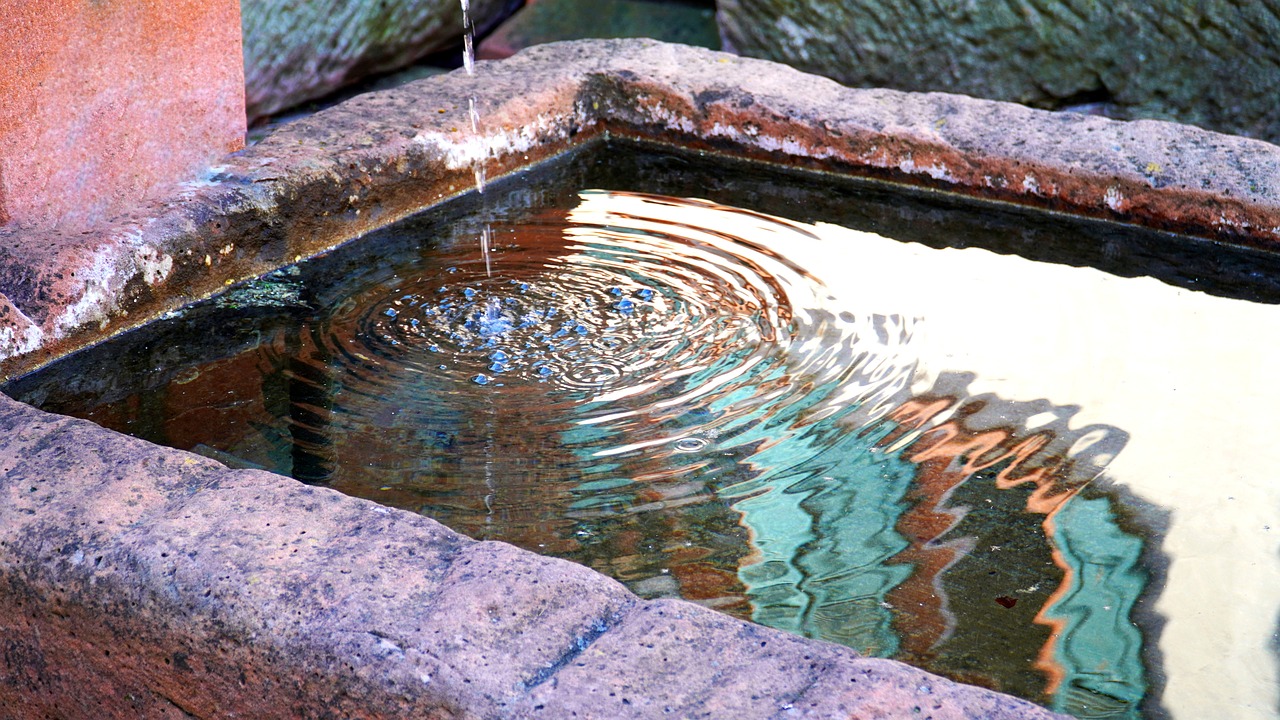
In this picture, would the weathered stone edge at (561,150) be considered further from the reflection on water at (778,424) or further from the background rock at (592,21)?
the background rock at (592,21)

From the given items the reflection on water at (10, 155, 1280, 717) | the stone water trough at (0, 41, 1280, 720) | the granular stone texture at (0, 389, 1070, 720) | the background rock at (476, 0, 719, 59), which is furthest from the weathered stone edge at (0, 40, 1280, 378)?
the background rock at (476, 0, 719, 59)

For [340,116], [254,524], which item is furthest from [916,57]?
[254,524]

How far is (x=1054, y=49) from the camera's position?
4.14 meters

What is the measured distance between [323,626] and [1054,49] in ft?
11.3

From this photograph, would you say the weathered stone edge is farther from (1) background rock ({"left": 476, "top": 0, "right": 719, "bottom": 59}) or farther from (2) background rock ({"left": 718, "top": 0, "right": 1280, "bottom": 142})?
(1) background rock ({"left": 476, "top": 0, "right": 719, "bottom": 59})

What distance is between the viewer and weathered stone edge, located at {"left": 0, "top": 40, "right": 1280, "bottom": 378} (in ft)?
7.75

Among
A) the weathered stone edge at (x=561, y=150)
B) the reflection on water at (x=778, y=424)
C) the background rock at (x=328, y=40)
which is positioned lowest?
the reflection on water at (x=778, y=424)

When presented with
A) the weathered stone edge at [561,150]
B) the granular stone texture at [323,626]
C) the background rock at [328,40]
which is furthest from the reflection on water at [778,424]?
the background rock at [328,40]

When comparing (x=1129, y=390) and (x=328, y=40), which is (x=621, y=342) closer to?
(x=1129, y=390)

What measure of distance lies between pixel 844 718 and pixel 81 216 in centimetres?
185

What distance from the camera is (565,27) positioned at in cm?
489

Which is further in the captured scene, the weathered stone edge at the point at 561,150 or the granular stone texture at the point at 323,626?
the weathered stone edge at the point at 561,150

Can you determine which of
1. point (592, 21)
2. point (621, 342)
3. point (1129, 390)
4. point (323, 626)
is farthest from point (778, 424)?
point (592, 21)

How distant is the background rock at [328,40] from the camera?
409cm
